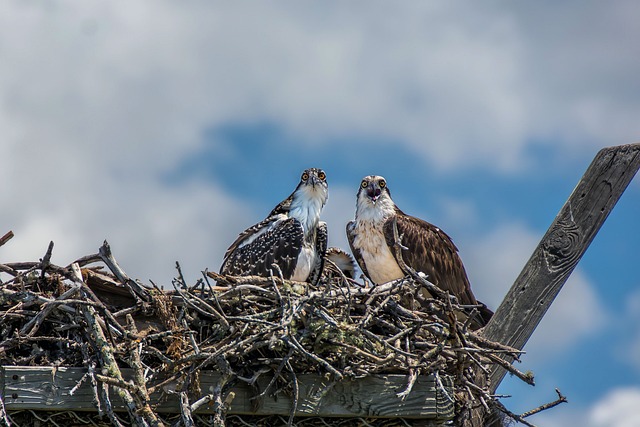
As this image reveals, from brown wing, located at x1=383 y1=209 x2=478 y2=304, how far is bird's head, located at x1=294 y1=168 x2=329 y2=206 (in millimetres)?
572

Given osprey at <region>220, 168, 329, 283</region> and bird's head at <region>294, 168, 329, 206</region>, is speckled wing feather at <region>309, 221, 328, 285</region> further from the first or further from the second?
bird's head at <region>294, 168, 329, 206</region>

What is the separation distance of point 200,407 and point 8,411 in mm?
932

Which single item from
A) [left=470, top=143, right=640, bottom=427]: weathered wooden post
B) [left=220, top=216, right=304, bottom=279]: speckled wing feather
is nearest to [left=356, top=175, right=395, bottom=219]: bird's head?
[left=220, top=216, right=304, bottom=279]: speckled wing feather

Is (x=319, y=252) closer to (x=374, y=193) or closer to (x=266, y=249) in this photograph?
(x=266, y=249)

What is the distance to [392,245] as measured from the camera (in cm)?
815

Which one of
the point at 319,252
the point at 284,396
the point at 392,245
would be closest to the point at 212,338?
the point at 284,396

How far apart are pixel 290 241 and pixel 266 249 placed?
0.19 meters

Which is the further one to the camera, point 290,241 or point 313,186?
point 313,186

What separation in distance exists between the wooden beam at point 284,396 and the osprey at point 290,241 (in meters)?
2.42

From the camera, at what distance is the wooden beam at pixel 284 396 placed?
5207mm

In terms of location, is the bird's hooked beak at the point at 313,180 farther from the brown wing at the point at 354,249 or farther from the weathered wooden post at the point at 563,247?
the weathered wooden post at the point at 563,247

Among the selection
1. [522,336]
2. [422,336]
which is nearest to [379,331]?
[422,336]

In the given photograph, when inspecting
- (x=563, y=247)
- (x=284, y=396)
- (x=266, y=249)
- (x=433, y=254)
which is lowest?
(x=284, y=396)

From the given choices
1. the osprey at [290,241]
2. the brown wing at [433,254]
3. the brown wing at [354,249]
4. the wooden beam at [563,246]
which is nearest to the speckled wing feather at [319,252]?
the osprey at [290,241]
